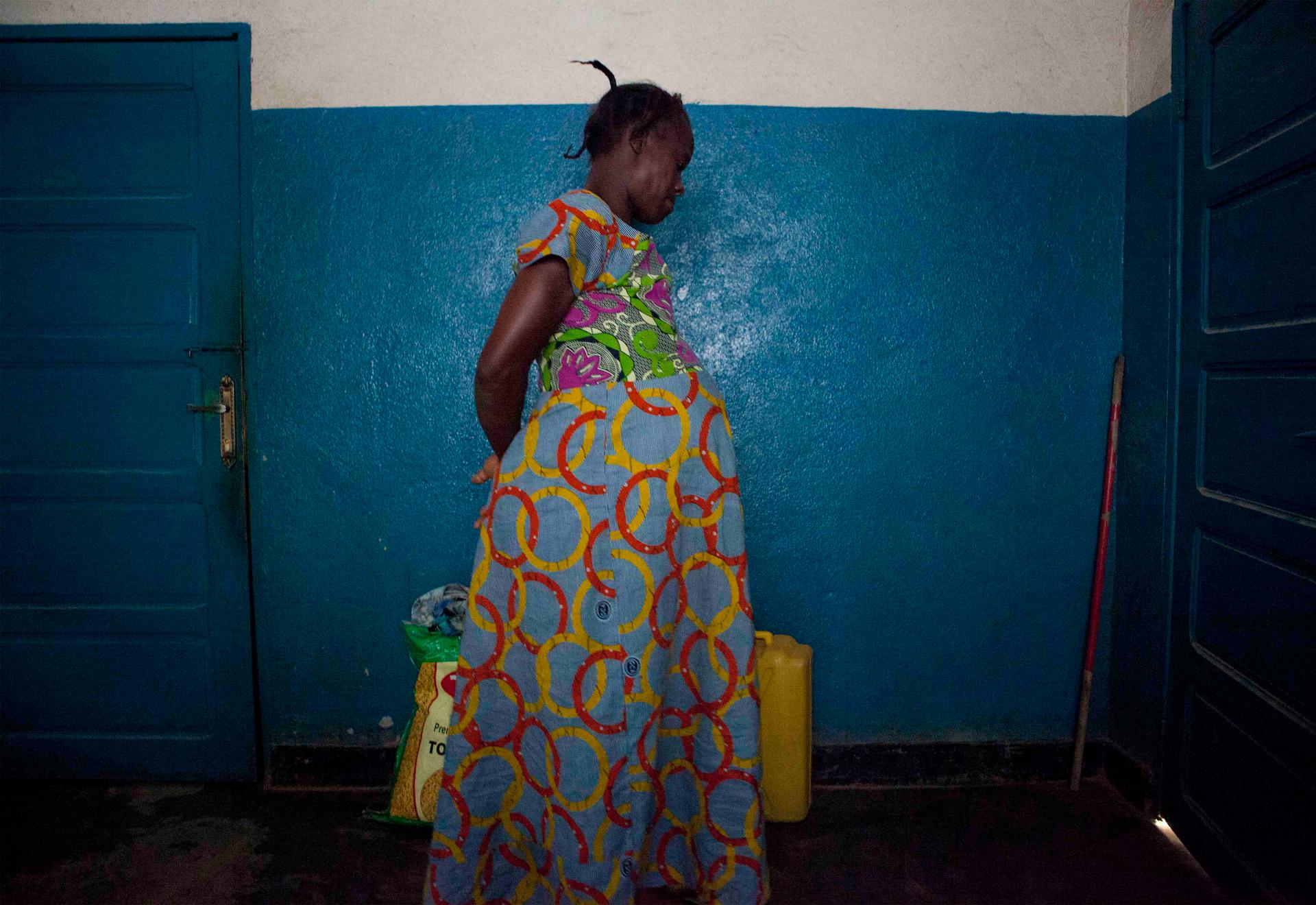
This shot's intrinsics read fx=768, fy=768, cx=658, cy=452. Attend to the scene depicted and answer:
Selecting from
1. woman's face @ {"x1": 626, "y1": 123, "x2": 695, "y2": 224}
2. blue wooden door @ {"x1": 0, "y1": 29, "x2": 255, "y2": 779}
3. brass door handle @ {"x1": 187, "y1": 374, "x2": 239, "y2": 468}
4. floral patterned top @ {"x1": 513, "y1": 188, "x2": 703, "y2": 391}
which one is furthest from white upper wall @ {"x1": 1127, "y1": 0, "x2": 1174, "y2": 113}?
brass door handle @ {"x1": 187, "y1": 374, "x2": 239, "y2": 468}

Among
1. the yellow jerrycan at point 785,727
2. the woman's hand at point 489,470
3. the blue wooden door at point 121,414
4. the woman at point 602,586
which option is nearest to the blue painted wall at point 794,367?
the blue wooden door at point 121,414

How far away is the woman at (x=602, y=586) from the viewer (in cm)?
147

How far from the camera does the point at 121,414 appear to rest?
2.32m

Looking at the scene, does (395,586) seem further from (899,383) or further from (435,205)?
(899,383)

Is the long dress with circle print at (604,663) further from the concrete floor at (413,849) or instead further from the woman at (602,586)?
the concrete floor at (413,849)

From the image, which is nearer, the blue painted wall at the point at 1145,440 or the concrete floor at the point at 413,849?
the concrete floor at the point at 413,849

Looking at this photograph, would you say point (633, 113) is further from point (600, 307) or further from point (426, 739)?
point (426, 739)

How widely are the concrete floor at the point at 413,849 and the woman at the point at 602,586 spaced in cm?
43

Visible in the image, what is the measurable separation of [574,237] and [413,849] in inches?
65.5

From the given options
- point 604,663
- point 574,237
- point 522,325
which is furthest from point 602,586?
point 574,237

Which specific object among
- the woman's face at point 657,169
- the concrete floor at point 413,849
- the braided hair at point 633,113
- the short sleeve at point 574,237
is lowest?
the concrete floor at point 413,849

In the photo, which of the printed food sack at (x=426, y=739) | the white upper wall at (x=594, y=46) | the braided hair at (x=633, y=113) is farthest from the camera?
the white upper wall at (x=594, y=46)

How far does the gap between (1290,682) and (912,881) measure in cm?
95

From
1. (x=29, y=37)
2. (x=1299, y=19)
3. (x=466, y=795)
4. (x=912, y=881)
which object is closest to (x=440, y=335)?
(x=466, y=795)
